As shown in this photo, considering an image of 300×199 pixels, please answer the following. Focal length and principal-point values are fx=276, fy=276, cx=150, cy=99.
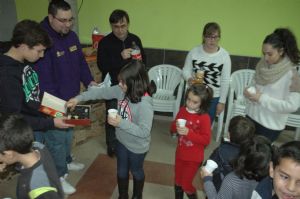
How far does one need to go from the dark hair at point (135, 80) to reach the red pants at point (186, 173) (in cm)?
69

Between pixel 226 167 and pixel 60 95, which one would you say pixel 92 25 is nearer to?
pixel 60 95

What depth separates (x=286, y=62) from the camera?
7.48 feet

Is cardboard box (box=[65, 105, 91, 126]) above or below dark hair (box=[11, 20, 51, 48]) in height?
below

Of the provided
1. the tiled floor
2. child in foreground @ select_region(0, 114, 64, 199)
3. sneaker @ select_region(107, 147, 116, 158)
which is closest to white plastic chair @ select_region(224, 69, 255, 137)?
the tiled floor

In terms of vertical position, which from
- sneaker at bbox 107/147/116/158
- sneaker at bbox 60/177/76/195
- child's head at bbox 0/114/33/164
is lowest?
sneaker at bbox 60/177/76/195

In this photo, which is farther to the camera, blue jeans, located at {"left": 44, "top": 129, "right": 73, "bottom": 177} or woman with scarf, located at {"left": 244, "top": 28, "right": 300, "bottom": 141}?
blue jeans, located at {"left": 44, "top": 129, "right": 73, "bottom": 177}

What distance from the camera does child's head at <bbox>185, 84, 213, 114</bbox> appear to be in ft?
7.40

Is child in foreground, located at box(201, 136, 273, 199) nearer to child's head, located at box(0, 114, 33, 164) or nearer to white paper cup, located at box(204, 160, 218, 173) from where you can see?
white paper cup, located at box(204, 160, 218, 173)

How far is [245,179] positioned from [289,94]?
105 centimetres

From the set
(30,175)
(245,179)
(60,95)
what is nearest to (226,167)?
(245,179)

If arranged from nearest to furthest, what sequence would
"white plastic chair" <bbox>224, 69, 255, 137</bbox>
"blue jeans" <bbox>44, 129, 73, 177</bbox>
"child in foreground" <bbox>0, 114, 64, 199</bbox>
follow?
"child in foreground" <bbox>0, 114, 64, 199</bbox>, "blue jeans" <bbox>44, 129, 73, 177</bbox>, "white plastic chair" <bbox>224, 69, 255, 137</bbox>

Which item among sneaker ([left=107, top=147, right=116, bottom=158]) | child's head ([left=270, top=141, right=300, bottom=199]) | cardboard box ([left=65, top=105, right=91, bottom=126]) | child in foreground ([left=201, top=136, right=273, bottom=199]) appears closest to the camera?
child's head ([left=270, top=141, right=300, bottom=199])

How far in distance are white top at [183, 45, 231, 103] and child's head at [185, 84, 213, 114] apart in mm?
919

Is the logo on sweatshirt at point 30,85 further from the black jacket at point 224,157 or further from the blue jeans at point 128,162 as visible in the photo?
the black jacket at point 224,157
